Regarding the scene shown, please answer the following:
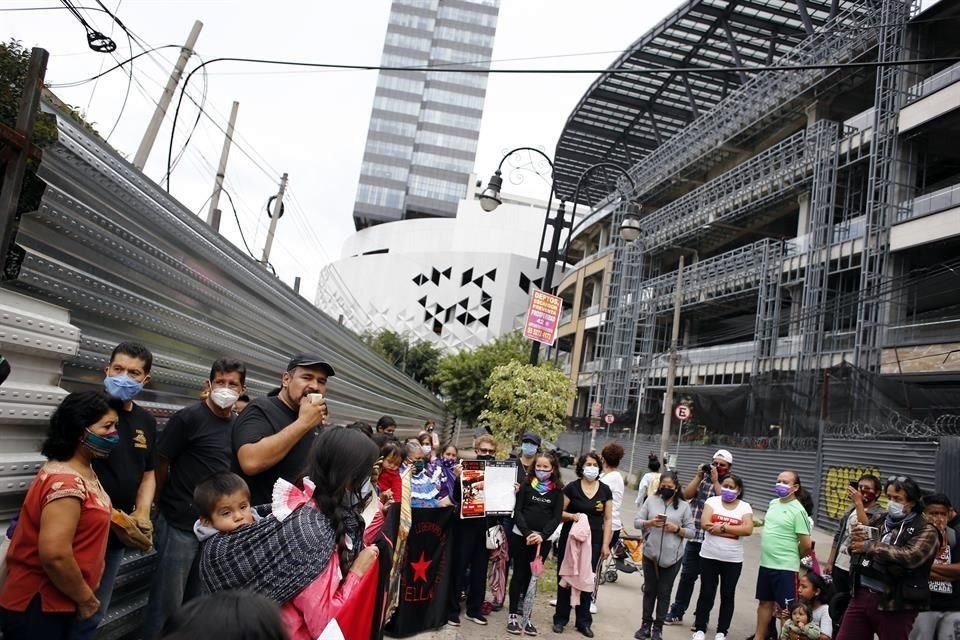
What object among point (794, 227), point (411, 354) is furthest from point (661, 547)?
point (411, 354)

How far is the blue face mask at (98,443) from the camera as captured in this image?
3.02m

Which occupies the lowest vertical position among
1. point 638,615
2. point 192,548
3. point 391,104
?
point 638,615

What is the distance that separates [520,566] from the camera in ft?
23.0

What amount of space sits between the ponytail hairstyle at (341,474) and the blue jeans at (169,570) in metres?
1.30

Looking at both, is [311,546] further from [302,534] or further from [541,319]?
[541,319]

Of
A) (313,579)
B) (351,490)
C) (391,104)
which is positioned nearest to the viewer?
(313,579)

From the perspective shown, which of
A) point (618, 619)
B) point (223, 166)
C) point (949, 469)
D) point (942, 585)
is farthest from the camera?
point (223, 166)

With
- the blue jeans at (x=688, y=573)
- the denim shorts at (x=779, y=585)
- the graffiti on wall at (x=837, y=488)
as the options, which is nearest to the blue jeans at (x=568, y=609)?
the blue jeans at (x=688, y=573)

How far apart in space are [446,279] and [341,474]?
77.5 metres

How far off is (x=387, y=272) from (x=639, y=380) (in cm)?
4946

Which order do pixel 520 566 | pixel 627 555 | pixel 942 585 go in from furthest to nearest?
pixel 627 555 → pixel 520 566 → pixel 942 585

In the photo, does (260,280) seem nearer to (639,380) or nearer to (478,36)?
(639,380)

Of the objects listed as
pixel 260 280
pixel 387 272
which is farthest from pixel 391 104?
pixel 260 280

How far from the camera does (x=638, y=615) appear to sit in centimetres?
823
